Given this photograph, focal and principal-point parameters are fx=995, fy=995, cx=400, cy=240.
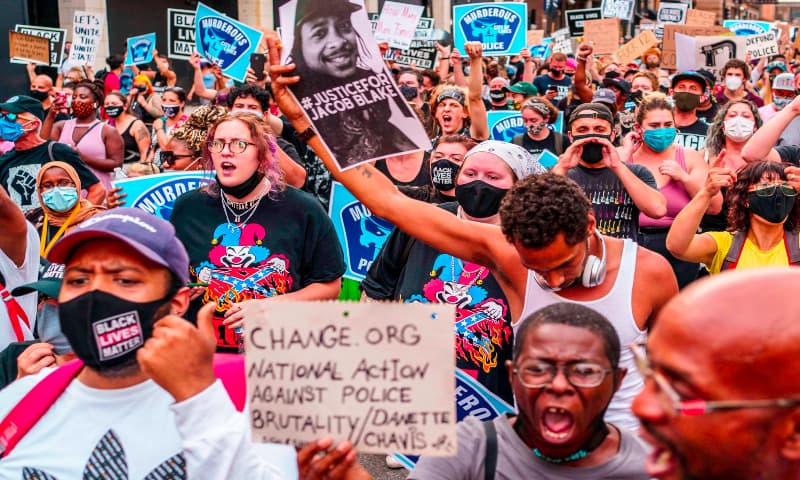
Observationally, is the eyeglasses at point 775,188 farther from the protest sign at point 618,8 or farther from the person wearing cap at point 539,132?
the protest sign at point 618,8

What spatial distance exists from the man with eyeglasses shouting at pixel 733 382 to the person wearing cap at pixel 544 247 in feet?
4.37

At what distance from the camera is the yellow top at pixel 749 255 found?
4.51m

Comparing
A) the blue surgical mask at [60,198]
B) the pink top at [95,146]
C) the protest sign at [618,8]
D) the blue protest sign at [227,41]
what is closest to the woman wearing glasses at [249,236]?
the blue surgical mask at [60,198]

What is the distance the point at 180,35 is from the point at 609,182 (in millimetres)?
8912

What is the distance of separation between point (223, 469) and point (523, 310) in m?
1.27

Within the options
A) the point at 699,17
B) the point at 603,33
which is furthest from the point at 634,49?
the point at 699,17

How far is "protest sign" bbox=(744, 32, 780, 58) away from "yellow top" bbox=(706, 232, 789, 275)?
30.7ft

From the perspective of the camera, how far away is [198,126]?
5.55m

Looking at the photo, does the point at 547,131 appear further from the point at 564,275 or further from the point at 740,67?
the point at 564,275

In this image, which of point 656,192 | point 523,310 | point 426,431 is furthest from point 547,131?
point 426,431

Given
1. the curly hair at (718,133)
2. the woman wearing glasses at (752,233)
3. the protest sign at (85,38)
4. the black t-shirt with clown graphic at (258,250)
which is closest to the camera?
the black t-shirt with clown graphic at (258,250)

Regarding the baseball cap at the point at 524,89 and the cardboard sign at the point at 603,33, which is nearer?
the baseball cap at the point at 524,89

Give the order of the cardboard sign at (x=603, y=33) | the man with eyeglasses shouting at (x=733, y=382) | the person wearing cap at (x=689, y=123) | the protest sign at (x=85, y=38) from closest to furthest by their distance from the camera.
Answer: the man with eyeglasses shouting at (x=733, y=382), the person wearing cap at (x=689, y=123), the protest sign at (x=85, y=38), the cardboard sign at (x=603, y=33)

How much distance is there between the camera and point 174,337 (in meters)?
2.14
